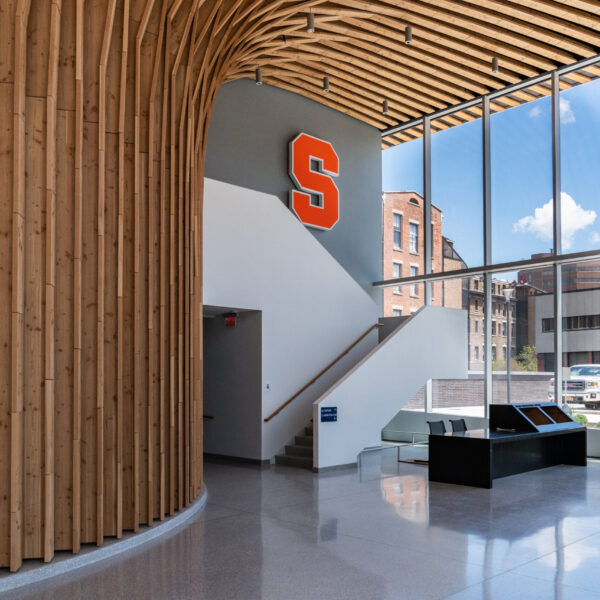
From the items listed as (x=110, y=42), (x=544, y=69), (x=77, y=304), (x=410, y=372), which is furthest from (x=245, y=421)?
Answer: (x=544, y=69)

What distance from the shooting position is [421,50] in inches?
468

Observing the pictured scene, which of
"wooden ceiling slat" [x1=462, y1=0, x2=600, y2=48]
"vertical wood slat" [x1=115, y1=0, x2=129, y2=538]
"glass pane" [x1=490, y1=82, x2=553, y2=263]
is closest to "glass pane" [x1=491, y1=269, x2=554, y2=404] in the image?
"glass pane" [x1=490, y1=82, x2=553, y2=263]

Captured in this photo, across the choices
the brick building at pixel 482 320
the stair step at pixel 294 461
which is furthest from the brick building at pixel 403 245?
the stair step at pixel 294 461

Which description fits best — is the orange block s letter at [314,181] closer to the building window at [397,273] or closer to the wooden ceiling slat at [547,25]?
the building window at [397,273]

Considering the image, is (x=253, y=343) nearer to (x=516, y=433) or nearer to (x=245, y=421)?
(x=245, y=421)

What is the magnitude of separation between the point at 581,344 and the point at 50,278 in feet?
32.0

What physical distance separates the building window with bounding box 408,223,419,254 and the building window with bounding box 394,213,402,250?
0.23 meters

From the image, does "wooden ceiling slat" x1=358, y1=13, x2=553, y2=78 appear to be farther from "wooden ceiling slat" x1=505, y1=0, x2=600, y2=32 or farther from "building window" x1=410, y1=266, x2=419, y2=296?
"building window" x1=410, y1=266, x2=419, y2=296

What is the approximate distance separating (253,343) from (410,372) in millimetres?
2977

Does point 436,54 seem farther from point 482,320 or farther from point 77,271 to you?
point 77,271

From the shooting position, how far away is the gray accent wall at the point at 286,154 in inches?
479

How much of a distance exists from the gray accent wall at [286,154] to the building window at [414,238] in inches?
27.5

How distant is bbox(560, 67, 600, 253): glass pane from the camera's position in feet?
39.9

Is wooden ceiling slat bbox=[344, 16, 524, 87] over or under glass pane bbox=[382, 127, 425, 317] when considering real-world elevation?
over
